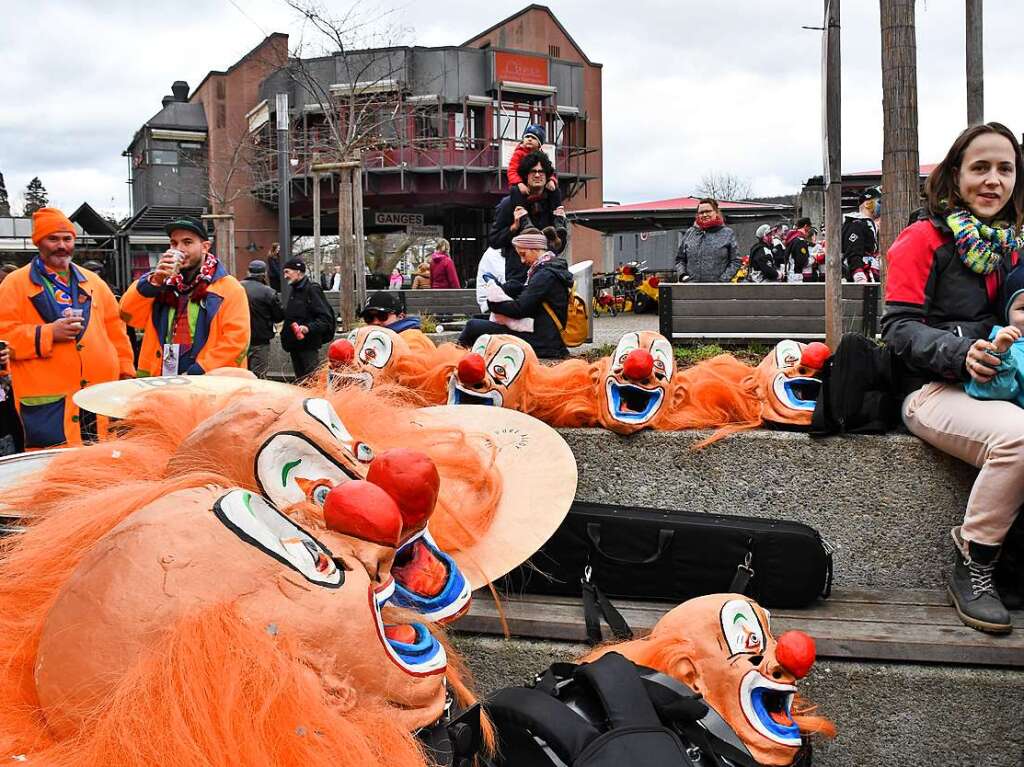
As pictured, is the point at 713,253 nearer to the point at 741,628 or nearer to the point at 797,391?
the point at 797,391

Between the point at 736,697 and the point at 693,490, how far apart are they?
3.88ft

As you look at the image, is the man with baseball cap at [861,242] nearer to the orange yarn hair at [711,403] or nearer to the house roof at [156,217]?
the orange yarn hair at [711,403]

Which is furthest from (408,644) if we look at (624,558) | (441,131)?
(441,131)

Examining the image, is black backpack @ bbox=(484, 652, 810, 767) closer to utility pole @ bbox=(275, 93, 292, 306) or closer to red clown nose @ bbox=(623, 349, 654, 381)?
red clown nose @ bbox=(623, 349, 654, 381)

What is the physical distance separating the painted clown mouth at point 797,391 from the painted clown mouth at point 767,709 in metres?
1.25

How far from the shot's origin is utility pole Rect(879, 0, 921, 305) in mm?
4941

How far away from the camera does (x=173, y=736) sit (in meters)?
0.96

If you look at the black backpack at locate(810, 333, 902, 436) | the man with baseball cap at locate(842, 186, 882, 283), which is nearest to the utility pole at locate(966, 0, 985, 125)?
the man with baseball cap at locate(842, 186, 882, 283)

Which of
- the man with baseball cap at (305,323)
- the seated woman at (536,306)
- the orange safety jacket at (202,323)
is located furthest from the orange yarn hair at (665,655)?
the man with baseball cap at (305,323)

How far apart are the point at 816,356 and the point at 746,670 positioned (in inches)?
53.3

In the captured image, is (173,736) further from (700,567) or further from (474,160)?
(474,160)

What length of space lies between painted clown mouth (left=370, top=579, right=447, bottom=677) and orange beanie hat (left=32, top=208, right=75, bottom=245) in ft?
11.7

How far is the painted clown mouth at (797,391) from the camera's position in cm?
305

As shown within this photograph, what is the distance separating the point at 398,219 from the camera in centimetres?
3169
